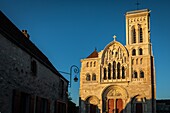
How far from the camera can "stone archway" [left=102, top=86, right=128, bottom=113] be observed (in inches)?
1486

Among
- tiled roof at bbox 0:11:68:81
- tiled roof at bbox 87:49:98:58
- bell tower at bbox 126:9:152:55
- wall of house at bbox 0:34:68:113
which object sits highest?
bell tower at bbox 126:9:152:55

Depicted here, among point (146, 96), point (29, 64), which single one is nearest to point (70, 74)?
point (29, 64)

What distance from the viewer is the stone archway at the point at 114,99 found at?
37750mm

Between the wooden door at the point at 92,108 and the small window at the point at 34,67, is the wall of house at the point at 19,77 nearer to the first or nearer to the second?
the small window at the point at 34,67

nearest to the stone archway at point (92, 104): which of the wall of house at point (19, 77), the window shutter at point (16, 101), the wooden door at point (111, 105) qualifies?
the wooden door at point (111, 105)

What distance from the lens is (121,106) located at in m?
37.8

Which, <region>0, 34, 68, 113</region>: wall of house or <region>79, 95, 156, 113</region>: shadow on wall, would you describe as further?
<region>79, 95, 156, 113</region>: shadow on wall

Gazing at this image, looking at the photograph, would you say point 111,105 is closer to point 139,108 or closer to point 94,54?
point 139,108

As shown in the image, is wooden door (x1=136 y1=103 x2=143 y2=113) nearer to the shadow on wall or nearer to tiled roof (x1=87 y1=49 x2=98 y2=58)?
the shadow on wall

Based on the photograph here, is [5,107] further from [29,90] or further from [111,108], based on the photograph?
[111,108]

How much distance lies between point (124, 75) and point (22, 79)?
2712 centimetres

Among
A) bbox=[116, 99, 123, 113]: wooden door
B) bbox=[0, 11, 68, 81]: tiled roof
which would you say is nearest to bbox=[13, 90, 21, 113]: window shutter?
bbox=[0, 11, 68, 81]: tiled roof

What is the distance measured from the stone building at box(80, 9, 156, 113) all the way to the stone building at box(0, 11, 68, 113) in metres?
19.8

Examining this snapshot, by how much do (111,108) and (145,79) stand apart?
6.84 m
